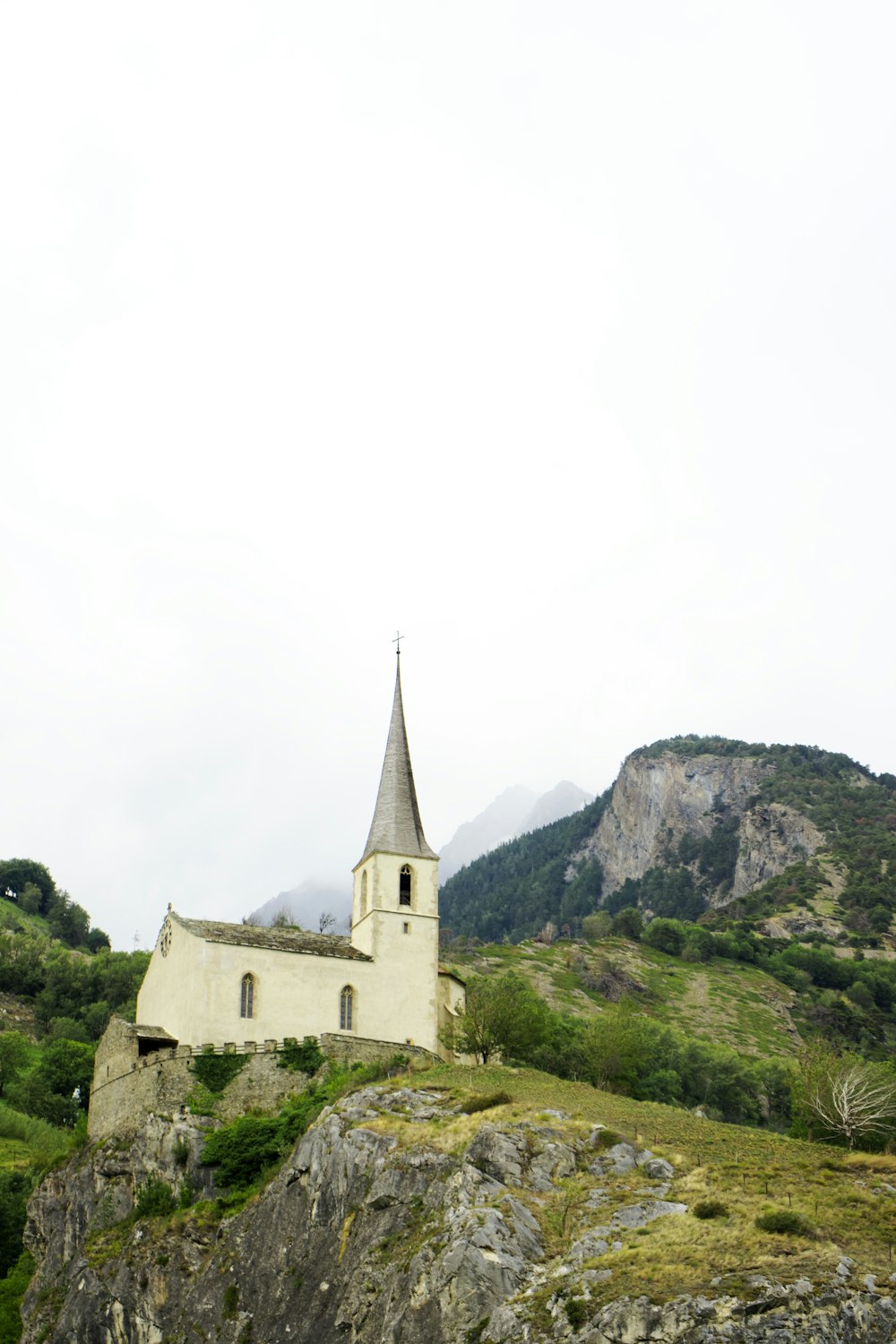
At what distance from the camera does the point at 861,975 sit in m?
147

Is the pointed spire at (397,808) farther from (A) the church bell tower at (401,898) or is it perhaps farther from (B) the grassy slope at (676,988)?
(B) the grassy slope at (676,988)

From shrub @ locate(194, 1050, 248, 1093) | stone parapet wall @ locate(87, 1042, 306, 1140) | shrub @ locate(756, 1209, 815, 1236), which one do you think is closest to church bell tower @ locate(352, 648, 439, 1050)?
stone parapet wall @ locate(87, 1042, 306, 1140)

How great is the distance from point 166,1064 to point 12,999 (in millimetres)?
75960

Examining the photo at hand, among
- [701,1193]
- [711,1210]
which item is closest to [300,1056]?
[701,1193]

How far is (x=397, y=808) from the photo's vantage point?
73562 millimetres

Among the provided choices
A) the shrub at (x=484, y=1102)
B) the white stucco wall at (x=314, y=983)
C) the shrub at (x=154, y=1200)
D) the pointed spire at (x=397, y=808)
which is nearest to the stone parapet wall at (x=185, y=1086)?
the white stucco wall at (x=314, y=983)

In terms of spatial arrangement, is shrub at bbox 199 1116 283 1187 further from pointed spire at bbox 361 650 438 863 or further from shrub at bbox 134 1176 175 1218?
pointed spire at bbox 361 650 438 863

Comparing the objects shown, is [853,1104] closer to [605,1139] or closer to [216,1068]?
[605,1139]

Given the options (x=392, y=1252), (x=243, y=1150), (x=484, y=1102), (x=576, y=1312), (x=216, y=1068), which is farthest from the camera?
(x=216, y=1068)

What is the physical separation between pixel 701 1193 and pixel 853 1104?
42.8 feet

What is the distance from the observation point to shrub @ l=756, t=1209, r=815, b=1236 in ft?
128

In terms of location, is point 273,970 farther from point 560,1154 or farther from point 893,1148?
point 893,1148

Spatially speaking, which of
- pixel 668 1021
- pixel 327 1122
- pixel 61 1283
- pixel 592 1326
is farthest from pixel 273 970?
pixel 668 1021

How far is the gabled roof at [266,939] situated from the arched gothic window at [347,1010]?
169cm
